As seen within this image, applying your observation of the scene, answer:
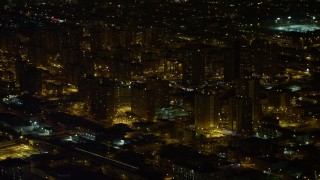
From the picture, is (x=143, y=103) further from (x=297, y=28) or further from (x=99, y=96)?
(x=297, y=28)

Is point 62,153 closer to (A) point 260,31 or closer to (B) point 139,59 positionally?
(B) point 139,59

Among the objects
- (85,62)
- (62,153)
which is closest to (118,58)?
(85,62)

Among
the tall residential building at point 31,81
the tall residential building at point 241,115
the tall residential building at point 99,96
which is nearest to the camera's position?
the tall residential building at point 241,115

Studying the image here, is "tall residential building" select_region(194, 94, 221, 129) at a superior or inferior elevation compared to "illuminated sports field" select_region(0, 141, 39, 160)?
superior

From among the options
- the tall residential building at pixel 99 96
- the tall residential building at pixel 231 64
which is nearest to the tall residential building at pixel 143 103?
the tall residential building at pixel 99 96

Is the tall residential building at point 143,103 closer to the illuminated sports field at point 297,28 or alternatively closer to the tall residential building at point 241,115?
the tall residential building at point 241,115

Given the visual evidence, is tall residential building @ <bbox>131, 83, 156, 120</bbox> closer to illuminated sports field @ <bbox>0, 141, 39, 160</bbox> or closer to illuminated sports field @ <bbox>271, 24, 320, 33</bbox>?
illuminated sports field @ <bbox>0, 141, 39, 160</bbox>

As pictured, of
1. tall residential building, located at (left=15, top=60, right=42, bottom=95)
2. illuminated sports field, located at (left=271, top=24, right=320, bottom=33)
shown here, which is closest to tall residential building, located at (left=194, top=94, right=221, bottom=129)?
tall residential building, located at (left=15, top=60, right=42, bottom=95)

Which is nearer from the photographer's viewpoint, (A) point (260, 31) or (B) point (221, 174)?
(B) point (221, 174)

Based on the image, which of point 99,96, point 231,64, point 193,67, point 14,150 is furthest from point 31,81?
point 231,64

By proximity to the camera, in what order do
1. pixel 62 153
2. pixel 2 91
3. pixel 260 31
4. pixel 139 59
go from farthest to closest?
pixel 260 31
pixel 139 59
pixel 2 91
pixel 62 153

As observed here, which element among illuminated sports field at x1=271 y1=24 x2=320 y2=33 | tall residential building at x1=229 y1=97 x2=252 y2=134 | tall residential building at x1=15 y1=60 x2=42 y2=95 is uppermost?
illuminated sports field at x1=271 y1=24 x2=320 y2=33
